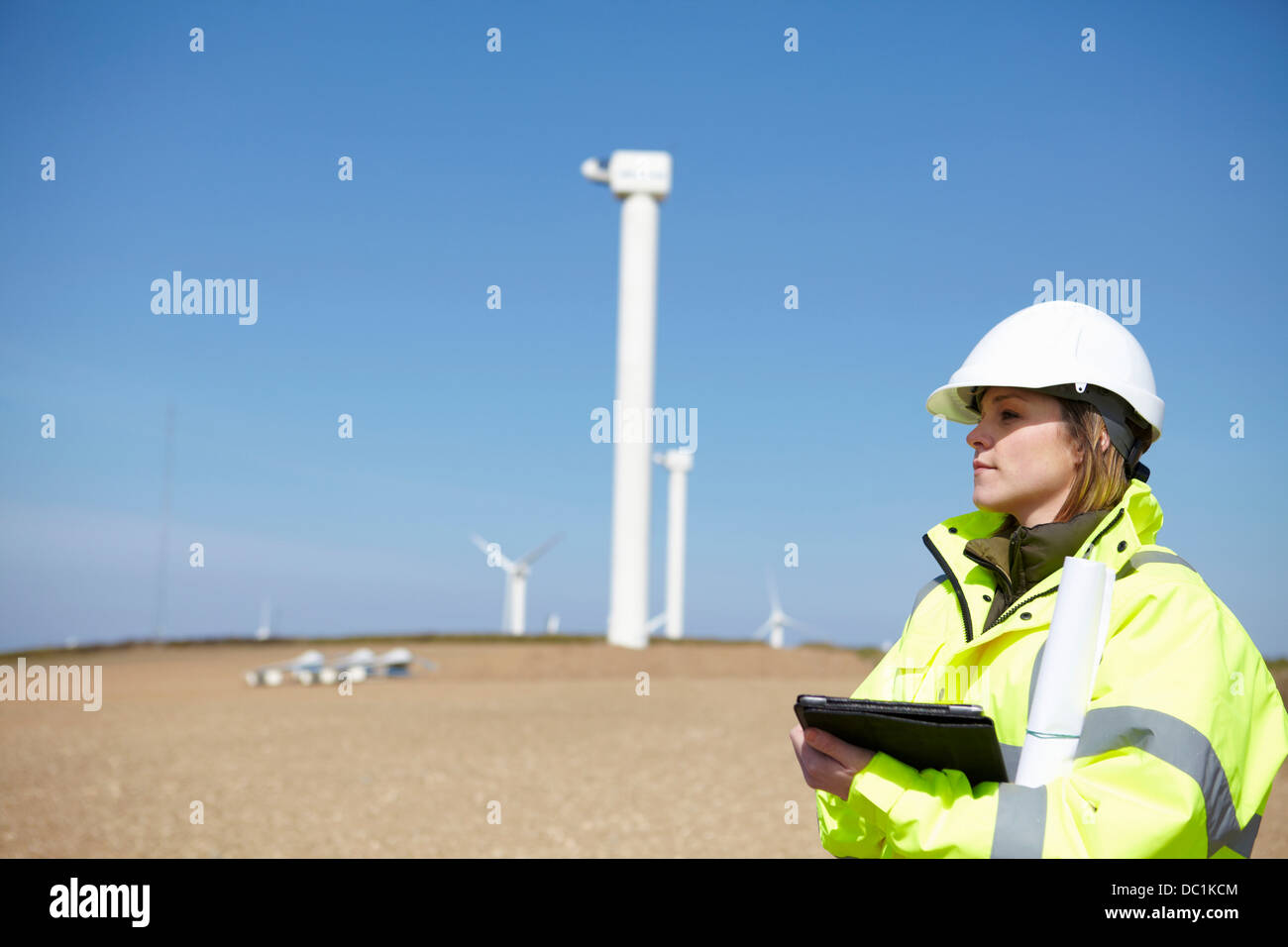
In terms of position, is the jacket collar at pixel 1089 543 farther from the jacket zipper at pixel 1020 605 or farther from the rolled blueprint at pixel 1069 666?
the rolled blueprint at pixel 1069 666

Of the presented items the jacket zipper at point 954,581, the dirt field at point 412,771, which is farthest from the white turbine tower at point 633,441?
the jacket zipper at point 954,581

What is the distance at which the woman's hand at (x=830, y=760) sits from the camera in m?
2.66

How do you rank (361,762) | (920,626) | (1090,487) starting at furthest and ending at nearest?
(361,762) < (920,626) < (1090,487)

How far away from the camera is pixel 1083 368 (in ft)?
9.45

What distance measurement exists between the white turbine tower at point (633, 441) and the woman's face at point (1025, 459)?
25870 mm

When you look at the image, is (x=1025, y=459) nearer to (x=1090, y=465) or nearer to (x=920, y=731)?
(x=1090, y=465)

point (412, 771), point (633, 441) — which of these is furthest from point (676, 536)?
point (412, 771)

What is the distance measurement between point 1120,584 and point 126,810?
1197 cm

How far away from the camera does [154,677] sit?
23000 mm

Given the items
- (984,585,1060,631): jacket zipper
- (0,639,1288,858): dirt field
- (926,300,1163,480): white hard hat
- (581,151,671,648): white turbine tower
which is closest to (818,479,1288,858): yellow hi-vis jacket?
(984,585,1060,631): jacket zipper

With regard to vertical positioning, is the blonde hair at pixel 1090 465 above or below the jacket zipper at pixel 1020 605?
above
